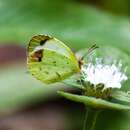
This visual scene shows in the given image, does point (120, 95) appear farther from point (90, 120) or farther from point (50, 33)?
point (50, 33)

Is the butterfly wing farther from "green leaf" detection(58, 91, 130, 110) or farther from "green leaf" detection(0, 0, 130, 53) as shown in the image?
"green leaf" detection(0, 0, 130, 53)

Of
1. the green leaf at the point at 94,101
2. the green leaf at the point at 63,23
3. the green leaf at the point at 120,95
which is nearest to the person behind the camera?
the green leaf at the point at 94,101

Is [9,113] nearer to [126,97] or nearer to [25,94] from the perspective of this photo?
[25,94]

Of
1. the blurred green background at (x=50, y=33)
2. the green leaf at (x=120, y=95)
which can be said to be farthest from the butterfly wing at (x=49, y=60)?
the blurred green background at (x=50, y=33)

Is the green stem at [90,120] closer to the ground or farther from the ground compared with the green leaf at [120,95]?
closer to the ground

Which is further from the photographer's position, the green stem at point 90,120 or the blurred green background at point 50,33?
the blurred green background at point 50,33

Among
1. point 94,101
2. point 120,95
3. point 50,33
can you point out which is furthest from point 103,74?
point 50,33

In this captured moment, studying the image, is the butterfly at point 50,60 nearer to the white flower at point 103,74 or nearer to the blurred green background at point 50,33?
the white flower at point 103,74

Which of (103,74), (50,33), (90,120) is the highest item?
(50,33)

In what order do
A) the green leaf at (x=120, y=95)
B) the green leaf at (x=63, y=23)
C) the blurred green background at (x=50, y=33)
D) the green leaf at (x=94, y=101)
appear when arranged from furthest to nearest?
the green leaf at (x=63, y=23), the blurred green background at (x=50, y=33), the green leaf at (x=120, y=95), the green leaf at (x=94, y=101)
